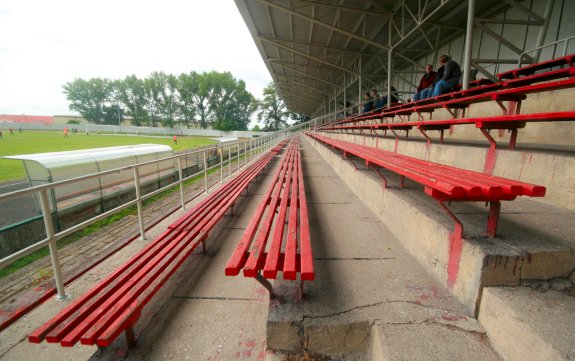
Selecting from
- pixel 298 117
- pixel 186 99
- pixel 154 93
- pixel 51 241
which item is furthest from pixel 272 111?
pixel 51 241

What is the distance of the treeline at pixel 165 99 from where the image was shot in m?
83.8

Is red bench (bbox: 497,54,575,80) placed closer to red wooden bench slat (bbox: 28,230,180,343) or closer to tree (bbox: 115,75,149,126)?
red wooden bench slat (bbox: 28,230,180,343)

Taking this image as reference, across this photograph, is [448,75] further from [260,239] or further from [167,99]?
[167,99]

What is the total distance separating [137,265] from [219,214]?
1220 mm

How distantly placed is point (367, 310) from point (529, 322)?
0.78 m

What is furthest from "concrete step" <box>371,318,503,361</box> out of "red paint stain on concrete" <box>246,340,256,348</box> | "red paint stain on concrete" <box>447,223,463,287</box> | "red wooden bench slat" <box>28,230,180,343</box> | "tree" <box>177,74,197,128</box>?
"tree" <box>177,74,197,128</box>

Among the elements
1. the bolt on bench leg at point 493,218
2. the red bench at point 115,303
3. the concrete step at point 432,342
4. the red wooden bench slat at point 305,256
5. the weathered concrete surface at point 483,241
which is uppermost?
the bolt on bench leg at point 493,218

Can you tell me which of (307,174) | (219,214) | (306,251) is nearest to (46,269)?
(219,214)

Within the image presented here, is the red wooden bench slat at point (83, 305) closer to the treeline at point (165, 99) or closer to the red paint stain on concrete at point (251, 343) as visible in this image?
the red paint stain on concrete at point (251, 343)

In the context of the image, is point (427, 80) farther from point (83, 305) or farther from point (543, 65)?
point (83, 305)

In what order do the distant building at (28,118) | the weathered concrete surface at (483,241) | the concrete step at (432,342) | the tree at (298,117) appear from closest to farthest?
1. the concrete step at (432,342)
2. the weathered concrete surface at (483,241)
3. the tree at (298,117)
4. the distant building at (28,118)

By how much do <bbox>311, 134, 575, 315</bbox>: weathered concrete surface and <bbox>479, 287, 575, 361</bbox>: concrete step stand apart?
3.2 inches

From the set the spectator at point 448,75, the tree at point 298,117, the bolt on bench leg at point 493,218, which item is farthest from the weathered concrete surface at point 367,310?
the tree at point 298,117

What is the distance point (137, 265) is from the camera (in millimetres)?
2121
